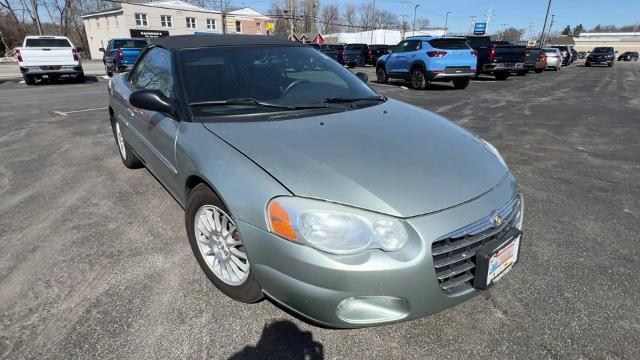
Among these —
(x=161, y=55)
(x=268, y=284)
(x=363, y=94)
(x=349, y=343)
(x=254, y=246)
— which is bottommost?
(x=349, y=343)

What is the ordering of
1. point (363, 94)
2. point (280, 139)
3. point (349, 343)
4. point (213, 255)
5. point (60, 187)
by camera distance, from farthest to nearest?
point (60, 187) < point (363, 94) < point (213, 255) < point (280, 139) < point (349, 343)

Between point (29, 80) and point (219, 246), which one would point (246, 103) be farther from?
point (29, 80)

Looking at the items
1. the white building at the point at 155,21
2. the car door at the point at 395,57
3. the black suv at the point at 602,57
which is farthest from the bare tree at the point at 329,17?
the car door at the point at 395,57

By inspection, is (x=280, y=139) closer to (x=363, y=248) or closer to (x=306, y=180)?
(x=306, y=180)

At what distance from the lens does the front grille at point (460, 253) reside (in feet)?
5.60

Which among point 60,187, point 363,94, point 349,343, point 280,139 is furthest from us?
point 60,187

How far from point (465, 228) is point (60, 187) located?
13.2 feet

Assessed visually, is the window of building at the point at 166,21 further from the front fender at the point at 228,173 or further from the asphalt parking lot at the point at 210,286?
the front fender at the point at 228,173

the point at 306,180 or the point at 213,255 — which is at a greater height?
the point at 306,180

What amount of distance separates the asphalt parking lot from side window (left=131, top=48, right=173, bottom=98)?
1.07 m

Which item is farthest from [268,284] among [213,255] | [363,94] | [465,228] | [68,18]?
[68,18]

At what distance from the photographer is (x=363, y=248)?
1655 mm

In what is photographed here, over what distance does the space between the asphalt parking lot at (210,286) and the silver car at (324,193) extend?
0.94ft

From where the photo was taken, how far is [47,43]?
13805 mm
